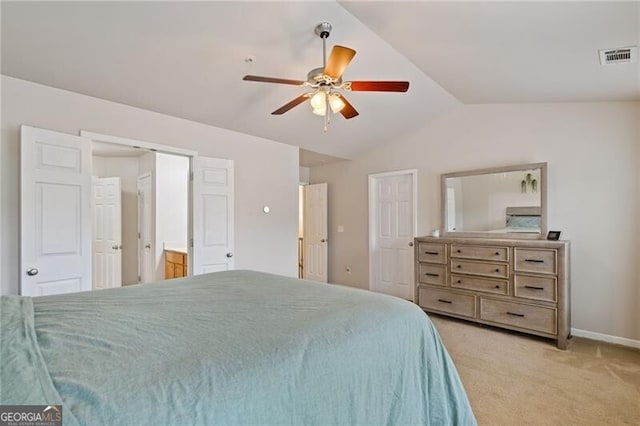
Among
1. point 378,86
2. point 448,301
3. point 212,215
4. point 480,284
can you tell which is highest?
point 378,86

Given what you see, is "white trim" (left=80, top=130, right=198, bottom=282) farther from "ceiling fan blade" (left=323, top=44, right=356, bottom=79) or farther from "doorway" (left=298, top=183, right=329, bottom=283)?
"doorway" (left=298, top=183, right=329, bottom=283)

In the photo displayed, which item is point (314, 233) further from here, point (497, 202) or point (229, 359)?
point (229, 359)

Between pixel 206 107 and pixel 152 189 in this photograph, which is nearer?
pixel 206 107

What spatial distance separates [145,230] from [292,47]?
12.6 ft

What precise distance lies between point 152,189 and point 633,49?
5.45m

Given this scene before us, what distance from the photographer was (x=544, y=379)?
8.43 ft

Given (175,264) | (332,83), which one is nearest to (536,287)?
(332,83)

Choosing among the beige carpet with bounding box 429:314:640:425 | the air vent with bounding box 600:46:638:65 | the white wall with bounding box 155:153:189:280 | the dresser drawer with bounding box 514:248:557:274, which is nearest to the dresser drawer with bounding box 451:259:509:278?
the dresser drawer with bounding box 514:248:557:274

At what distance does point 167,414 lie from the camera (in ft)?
2.67

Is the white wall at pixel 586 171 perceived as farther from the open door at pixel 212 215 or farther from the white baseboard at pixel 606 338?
the open door at pixel 212 215

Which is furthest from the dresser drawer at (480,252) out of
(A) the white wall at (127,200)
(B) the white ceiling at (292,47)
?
(A) the white wall at (127,200)

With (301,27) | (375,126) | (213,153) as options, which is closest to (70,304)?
(301,27)

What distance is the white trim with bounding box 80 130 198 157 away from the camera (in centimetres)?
308

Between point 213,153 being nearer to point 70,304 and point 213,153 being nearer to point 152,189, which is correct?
point 152,189
